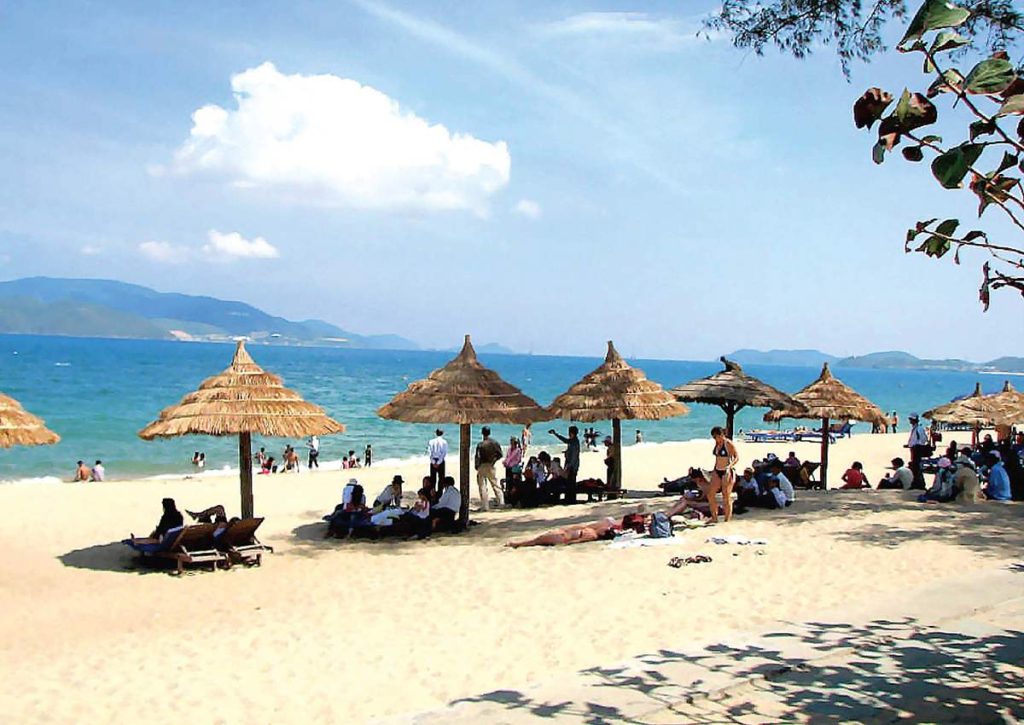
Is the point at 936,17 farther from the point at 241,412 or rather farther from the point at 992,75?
the point at 241,412

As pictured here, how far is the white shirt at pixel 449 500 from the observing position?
11672 millimetres

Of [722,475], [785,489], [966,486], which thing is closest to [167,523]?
[722,475]

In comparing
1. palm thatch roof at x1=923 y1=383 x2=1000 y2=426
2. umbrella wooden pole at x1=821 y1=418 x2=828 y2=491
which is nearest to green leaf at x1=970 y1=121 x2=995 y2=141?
umbrella wooden pole at x1=821 y1=418 x2=828 y2=491

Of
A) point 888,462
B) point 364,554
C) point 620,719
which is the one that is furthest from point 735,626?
point 888,462

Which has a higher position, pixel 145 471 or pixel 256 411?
pixel 256 411

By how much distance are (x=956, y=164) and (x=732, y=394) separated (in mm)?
11699

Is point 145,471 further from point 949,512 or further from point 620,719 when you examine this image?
point 620,719

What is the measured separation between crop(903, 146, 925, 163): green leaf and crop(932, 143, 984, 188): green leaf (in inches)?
24.0

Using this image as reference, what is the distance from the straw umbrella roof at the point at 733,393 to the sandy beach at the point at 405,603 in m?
1.92

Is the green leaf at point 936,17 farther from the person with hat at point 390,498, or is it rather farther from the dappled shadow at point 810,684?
the person with hat at point 390,498

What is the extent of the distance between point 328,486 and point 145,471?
12.3m

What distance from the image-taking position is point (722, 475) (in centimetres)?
1076

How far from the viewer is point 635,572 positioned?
8.53 meters

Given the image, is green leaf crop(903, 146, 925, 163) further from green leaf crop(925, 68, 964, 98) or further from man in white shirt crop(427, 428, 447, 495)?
man in white shirt crop(427, 428, 447, 495)
